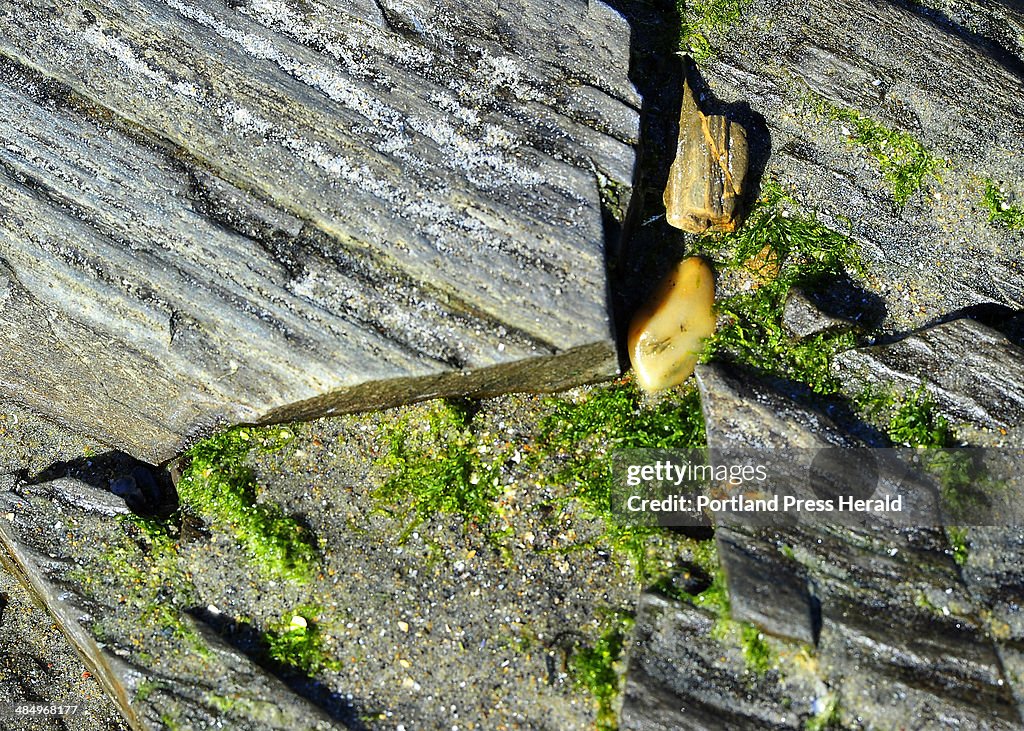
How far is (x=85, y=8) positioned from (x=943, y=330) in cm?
405

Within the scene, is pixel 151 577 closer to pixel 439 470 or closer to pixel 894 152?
pixel 439 470

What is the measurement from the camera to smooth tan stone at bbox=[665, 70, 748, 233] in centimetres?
422

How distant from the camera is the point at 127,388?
4.06 m

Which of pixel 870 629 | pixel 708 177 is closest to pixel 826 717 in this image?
pixel 870 629

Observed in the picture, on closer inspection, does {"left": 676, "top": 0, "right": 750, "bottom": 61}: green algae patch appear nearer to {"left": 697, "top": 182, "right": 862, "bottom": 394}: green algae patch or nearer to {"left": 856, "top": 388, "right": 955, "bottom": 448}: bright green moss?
{"left": 697, "top": 182, "right": 862, "bottom": 394}: green algae patch

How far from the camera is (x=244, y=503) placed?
3881 millimetres

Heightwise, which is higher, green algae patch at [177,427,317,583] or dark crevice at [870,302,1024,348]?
dark crevice at [870,302,1024,348]

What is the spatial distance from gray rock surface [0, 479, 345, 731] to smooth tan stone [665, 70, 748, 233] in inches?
101

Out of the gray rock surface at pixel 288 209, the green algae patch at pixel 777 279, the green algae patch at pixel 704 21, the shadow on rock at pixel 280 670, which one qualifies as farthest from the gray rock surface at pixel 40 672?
the green algae patch at pixel 704 21

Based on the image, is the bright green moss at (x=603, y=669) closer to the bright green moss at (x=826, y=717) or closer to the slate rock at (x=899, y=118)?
the bright green moss at (x=826, y=717)

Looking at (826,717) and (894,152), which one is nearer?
(826,717)

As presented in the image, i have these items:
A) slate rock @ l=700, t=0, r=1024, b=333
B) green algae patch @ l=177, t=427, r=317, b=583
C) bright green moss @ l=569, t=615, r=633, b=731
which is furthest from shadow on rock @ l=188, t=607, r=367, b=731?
slate rock @ l=700, t=0, r=1024, b=333

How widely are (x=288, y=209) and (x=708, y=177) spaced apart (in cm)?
183

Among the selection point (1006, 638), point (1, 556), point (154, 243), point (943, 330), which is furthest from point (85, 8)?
point (1006, 638)
